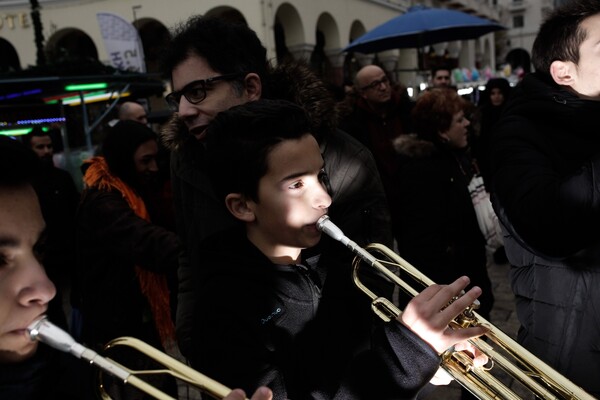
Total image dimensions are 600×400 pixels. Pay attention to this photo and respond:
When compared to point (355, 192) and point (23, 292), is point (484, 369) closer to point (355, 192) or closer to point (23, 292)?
point (355, 192)

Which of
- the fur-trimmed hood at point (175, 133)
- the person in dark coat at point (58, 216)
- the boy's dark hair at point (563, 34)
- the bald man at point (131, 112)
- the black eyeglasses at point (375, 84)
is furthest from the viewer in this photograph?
the bald man at point (131, 112)

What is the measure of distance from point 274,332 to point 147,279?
1.55m

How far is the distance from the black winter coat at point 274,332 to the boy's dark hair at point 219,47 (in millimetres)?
752

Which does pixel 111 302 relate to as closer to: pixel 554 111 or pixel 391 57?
pixel 554 111

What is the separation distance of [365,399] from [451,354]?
324 millimetres

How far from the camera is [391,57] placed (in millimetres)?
23141

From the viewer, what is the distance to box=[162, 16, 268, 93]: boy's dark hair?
2.01 m

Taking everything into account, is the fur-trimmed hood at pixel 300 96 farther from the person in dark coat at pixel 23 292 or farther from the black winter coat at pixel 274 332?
the person in dark coat at pixel 23 292

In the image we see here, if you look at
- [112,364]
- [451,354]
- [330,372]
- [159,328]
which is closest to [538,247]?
[451,354]

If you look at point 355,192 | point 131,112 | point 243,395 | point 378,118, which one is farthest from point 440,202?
point 131,112

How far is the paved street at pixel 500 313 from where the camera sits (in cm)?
336

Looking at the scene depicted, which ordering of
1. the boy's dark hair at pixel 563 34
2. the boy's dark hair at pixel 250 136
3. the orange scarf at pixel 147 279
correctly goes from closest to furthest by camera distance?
1. the boy's dark hair at pixel 250 136
2. the boy's dark hair at pixel 563 34
3. the orange scarf at pixel 147 279

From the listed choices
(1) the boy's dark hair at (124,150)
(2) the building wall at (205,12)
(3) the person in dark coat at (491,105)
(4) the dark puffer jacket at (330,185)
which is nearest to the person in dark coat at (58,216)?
(1) the boy's dark hair at (124,150)

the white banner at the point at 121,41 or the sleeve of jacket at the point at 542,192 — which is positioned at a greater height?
the white banner at the point at 121,41
